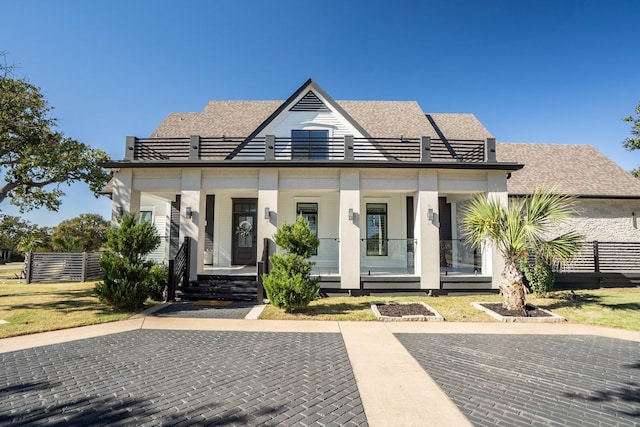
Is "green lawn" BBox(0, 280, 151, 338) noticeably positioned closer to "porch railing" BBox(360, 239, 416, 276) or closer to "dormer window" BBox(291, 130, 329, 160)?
"porch railing" BBox(360, 239, 416, 276)

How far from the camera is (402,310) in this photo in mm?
8961

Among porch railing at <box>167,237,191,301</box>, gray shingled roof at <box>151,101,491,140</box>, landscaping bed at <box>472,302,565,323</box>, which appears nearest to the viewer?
landscaping bed at <box>472,302,565,323</box>

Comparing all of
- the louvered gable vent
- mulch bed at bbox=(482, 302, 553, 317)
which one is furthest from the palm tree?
the louvered gable vent

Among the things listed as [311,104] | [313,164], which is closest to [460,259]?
[313,164]

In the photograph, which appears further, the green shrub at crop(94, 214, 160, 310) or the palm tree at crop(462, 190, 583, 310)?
the green shrub at crop(94, 214, 160, 310)

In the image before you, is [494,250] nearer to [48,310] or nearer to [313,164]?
[313,164]

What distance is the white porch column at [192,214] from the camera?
448 inches

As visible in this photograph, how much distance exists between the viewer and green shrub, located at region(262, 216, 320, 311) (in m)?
8.66

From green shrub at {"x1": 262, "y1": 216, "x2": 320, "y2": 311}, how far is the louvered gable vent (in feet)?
24.0

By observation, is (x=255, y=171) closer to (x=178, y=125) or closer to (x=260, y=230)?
(x=260, y=230)

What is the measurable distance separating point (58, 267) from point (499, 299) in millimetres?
20546

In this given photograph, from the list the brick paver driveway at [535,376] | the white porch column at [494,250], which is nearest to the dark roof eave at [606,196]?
the white porch column at [494,250]

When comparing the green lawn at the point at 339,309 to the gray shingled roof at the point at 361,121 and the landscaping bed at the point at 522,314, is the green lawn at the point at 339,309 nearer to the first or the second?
the landscaping bed at the point at 522,314

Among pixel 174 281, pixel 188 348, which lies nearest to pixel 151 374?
pixel 188 348
